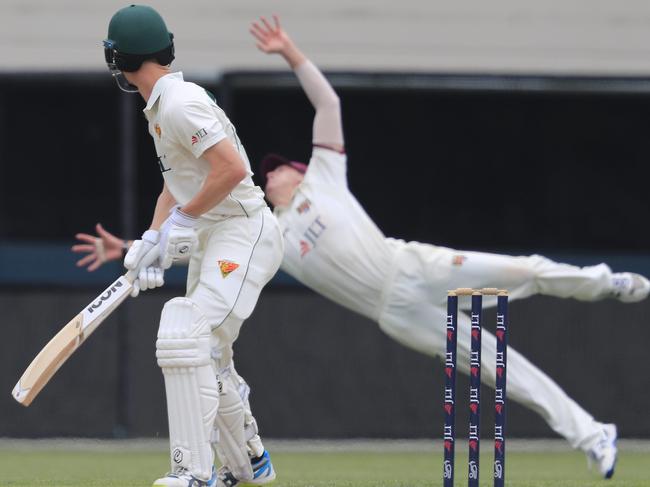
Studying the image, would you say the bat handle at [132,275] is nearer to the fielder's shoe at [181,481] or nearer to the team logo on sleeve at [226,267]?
the team logo on sleeve at [226,267]

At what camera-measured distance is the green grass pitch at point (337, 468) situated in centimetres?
659

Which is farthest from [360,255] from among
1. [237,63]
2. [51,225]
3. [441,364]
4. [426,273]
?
[51,225]

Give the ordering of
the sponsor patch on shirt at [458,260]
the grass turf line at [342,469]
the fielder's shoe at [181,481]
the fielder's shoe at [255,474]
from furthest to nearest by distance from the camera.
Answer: the sponsor patch on shirt at [458,260] → the grass turf line at [342,469] → the fielder's shoe at [255,474] → the fielder's shoe at [181,481]

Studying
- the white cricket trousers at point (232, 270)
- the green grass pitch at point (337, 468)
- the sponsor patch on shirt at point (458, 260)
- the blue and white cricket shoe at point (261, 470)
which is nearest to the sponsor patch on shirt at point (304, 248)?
the sponsor patch on shirt at point (458, 260)

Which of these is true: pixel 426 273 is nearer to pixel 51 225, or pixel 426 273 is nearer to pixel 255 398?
pixel 255 398

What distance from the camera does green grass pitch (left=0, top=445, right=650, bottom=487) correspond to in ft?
21.6

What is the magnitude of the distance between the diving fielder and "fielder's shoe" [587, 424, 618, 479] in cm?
13

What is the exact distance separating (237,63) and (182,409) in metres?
5.70

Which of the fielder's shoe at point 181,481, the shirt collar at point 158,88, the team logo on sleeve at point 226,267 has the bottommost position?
the fielder's shoe at point 181,481

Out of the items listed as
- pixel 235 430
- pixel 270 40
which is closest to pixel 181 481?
pixel 235 430

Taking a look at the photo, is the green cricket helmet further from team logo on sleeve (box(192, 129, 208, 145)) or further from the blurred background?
the blurred background

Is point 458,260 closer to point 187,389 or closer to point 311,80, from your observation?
point 311,80

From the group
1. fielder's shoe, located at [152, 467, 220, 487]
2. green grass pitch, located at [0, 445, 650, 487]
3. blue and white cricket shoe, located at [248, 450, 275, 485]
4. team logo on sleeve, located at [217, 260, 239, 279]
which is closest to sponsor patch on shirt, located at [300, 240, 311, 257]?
green grass pitch, located at [0, 445, 650, 487]

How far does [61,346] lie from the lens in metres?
5.37
